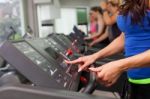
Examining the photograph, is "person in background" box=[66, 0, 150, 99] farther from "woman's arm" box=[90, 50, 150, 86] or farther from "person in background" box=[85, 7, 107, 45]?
"person in background" box=[85, 7, 107, 45]

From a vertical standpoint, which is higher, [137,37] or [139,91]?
[137,37]

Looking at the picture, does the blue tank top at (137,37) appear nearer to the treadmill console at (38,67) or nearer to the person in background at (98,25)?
the treadmill console at (38,67)

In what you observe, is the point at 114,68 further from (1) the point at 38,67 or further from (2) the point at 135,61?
(1) the point at 38,67

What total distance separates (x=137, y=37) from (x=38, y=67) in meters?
0.58

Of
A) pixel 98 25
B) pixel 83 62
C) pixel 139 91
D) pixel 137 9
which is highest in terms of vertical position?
pixel 137 9

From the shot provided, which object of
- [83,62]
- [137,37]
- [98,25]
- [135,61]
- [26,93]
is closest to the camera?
[26,93]

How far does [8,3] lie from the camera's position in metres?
Result: 4.79

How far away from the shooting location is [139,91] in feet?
5.47

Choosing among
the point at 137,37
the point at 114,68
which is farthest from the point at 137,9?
the point at 114,68

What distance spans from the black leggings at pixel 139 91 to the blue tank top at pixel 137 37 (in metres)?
0.06

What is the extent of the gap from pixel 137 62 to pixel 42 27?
14.4ft

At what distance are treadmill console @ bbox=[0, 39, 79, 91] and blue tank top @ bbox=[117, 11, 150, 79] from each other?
1.09 ft

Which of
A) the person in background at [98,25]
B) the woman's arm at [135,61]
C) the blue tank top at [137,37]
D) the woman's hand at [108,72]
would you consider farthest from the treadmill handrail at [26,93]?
the person in background at [98,25]

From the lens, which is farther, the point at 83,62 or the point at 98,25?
the point at 98,25
